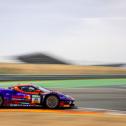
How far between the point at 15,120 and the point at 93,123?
182cm

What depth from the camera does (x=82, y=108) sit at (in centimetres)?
1495

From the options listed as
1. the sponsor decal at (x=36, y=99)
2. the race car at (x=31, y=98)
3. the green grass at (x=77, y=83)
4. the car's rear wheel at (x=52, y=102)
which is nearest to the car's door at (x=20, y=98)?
the race car at (x=31, y=98)

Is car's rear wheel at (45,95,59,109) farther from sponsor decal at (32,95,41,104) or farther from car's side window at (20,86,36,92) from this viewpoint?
car's side window at (20,86,36,92)

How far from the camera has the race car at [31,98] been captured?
47.5 ft

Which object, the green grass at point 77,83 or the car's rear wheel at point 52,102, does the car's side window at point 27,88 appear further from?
the green grass at point 77,83

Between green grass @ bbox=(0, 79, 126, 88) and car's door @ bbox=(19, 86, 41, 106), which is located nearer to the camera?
car's door @ bbox=(19, 86, 41, 106)

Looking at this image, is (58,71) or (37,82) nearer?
(37,82)

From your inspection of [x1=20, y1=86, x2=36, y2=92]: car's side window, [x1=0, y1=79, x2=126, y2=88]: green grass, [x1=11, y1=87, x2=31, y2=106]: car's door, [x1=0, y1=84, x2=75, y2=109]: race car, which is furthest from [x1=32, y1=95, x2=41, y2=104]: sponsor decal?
[x1=0, y1=79, x2=126, y2=88]: green grass

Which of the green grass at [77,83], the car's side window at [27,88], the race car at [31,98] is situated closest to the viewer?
the race car at [31,98]

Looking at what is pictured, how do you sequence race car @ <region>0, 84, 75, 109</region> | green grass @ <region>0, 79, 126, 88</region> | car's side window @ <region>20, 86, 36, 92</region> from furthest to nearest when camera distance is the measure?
green grass @ <region>0, 79, 126, 88</region>
car's side window @ <region>20, 86, 36, 92</region>
race car @ <region>0, 84, 75, 109</region>

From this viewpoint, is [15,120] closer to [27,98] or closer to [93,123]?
[93,123]

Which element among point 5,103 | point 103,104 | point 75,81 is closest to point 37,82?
point 75,81

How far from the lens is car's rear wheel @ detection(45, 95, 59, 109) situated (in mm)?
14516

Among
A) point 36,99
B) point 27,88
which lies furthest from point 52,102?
point 27,88
